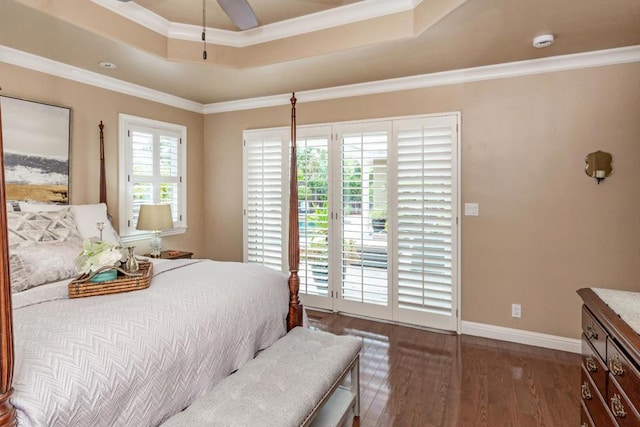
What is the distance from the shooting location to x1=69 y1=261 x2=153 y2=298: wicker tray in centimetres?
176

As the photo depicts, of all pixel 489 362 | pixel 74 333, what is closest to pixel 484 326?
pixel 489 362

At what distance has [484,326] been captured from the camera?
323 centimetres

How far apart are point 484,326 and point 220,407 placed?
2.70 meters

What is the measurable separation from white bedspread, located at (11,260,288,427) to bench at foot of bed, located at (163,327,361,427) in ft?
0.40

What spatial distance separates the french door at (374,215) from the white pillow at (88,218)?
1713mm

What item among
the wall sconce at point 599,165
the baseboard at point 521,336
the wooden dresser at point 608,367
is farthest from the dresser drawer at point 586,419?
the wall sconce at point 599,165

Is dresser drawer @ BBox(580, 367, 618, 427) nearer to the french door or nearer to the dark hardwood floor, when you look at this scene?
the dark hardwood floor

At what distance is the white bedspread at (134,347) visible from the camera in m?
1.15

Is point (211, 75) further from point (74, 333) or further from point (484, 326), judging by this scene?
point (484, 326)

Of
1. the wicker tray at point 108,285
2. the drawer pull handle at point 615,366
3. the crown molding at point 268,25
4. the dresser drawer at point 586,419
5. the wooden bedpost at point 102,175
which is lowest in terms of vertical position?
the dresser drawer at point 586,419

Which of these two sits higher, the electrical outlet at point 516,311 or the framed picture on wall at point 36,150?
the framed picture on wall at point 36,150

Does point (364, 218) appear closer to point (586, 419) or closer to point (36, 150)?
point (586, 419)

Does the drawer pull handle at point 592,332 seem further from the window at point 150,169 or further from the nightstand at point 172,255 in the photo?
the window at point 150,169

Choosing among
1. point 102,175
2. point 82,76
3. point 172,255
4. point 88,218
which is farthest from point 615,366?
point 82,76
